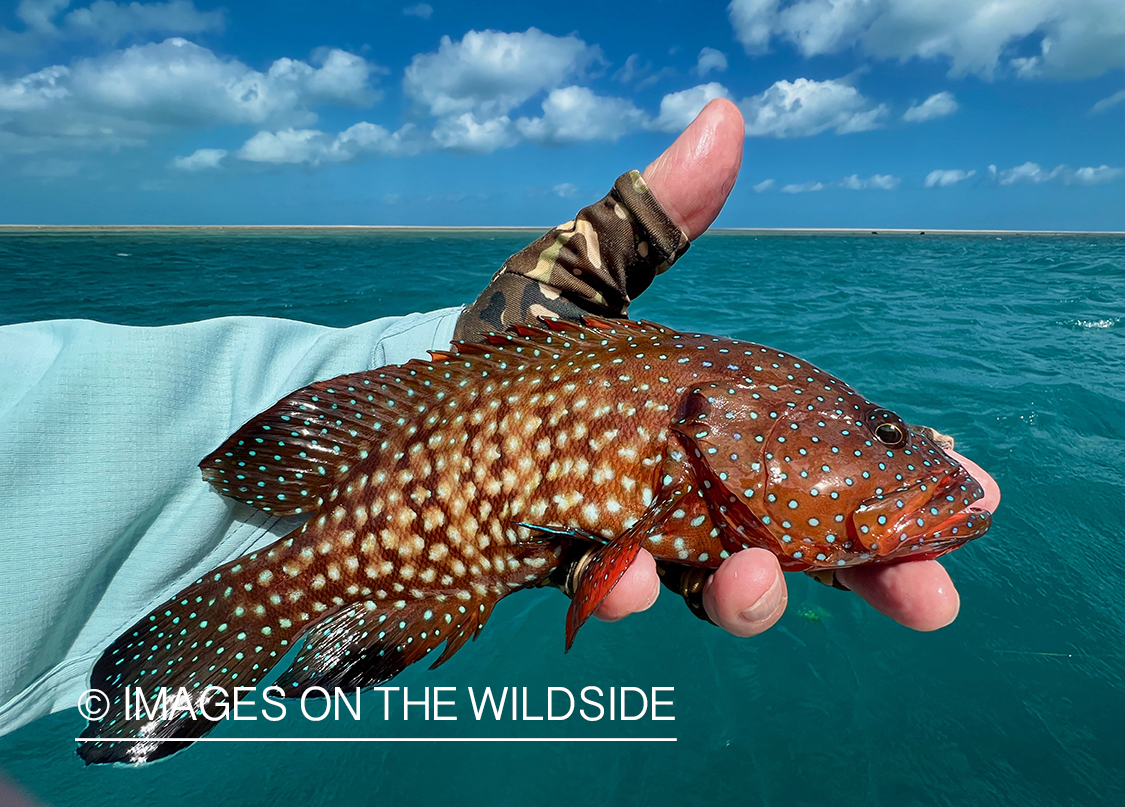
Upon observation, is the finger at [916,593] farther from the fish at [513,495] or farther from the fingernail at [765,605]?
the fingernail at [765,605]

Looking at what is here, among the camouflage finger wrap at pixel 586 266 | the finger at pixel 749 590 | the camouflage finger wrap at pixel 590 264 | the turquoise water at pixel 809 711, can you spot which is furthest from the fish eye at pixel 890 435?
the turquoise water at pixel 809 711

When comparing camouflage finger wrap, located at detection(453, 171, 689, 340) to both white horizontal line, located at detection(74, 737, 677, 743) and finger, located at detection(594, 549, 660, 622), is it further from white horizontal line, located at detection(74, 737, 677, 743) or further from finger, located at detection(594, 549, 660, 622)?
white horizontal line, located at detection(74, 737, 677, 743)

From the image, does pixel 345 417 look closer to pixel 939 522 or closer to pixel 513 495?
pixel 513 495

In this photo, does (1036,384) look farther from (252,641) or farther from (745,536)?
(252,641)

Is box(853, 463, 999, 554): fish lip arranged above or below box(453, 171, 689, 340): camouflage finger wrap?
below

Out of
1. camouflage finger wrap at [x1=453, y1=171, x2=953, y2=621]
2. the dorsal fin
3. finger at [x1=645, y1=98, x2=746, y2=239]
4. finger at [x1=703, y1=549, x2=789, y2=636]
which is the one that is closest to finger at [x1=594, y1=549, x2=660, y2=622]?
finger at [x1=703, y1=549, x2=789, y2=636]

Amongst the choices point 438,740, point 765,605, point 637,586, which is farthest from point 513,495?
point 438,740

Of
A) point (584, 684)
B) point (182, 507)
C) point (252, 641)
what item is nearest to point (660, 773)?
point (584, 684)
